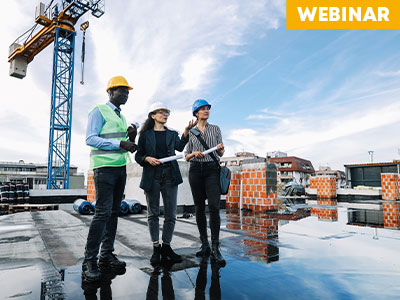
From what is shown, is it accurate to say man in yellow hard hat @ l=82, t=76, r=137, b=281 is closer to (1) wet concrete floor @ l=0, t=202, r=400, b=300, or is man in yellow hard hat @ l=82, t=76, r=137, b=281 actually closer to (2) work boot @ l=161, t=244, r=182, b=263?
(1) wet concrete floor @ l=0, t=202, r=400, b=300

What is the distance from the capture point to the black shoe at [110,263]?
2.14m

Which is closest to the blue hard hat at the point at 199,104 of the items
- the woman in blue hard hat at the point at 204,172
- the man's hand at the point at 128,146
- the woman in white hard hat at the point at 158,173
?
the woman in blue hard hat at the point at 204,172

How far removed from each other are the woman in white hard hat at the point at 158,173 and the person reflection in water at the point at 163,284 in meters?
0.23

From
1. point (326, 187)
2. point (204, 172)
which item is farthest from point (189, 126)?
point (326, 187)

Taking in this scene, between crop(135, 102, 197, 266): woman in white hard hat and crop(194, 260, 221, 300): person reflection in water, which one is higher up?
crop(135, 102, 197, 266): woman in white hard hat

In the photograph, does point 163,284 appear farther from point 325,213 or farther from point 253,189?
point 325,213

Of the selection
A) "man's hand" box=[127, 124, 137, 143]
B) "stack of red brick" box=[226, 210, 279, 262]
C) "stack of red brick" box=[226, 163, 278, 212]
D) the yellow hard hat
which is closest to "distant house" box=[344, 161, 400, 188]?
"stack of red brick" box=[226, 163, 278, 212]

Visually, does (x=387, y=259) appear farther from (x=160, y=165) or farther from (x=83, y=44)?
(x=83, y=44)

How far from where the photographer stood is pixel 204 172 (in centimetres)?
264

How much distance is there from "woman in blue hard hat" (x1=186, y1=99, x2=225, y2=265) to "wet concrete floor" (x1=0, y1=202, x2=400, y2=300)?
0.88 ft

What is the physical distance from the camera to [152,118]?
267 cm

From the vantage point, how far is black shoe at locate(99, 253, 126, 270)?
84.1 inches

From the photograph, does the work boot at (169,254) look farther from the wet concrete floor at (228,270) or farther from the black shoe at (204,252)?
the black shoe at (204,252)

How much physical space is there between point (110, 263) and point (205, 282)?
35.9 inches
